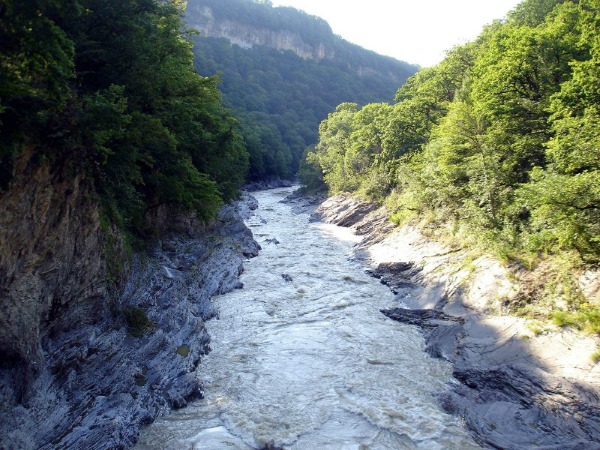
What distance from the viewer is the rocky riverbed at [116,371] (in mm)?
7996

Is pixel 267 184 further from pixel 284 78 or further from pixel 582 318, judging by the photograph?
pixel 284 78

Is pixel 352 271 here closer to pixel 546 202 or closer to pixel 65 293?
pixel 546 202

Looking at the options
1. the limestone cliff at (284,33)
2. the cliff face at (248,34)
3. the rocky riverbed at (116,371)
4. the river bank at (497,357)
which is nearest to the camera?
the rocky riverbed at (116,371)

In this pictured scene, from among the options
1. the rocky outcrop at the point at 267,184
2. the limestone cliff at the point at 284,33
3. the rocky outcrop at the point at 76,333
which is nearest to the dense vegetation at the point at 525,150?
the rocky outcrop at the point at 76,333

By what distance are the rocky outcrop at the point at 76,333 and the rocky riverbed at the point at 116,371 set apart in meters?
0.02

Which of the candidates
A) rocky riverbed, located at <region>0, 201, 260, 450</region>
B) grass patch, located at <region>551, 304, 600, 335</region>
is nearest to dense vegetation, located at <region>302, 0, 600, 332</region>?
grass patch, located at <region>551, 304, 600, 335</region>

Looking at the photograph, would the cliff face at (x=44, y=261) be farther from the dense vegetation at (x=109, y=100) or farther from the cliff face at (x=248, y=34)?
the cliff face at (x=248, y=34)

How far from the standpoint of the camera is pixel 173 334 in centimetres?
1302

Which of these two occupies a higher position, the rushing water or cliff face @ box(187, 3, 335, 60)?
cliff face @ box(187, 3, 335, 60)

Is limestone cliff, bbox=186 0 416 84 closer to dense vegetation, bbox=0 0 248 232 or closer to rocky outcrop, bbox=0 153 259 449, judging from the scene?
dense vegetation, bbox=0 0 248 232

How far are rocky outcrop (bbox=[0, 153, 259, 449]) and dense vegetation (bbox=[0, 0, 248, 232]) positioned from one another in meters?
0.84

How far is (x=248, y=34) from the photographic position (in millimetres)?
143375

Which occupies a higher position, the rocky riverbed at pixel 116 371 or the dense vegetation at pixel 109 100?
the dense vegetation at pixel 109 100

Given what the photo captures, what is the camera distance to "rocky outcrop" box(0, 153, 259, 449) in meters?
7.82
